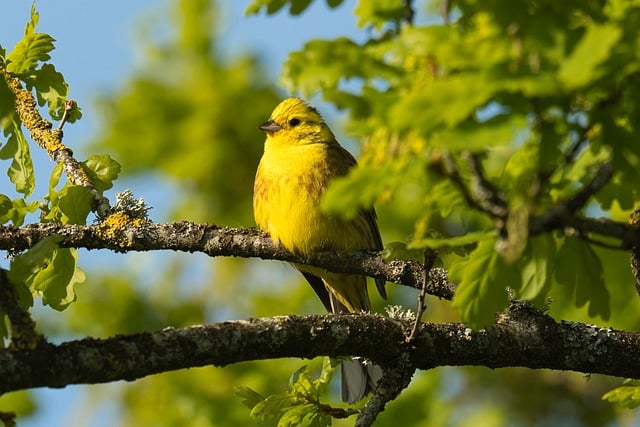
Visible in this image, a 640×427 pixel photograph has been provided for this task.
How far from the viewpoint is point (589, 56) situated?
225 cm

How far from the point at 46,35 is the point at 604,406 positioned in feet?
24.9

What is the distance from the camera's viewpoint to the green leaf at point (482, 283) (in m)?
3.20

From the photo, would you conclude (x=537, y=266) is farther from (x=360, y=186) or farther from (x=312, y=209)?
(x=312, y=209)

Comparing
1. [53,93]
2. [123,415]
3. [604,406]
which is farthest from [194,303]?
[53,93]

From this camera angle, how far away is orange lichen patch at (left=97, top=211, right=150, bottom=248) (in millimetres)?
4535

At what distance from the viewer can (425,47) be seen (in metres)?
2.43

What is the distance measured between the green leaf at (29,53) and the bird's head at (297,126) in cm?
263

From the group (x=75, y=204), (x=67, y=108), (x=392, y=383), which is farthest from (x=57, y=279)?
(x=392, y=383)

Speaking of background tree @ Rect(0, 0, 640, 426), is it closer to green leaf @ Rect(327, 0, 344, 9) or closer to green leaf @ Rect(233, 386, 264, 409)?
green leaf @ Rect(327, 0, 344, 9)

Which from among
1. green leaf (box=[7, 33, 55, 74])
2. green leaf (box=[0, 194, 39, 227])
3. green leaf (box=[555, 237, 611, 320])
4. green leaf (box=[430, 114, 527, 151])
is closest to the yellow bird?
green leaf (box=[0, 194, 39, 227])

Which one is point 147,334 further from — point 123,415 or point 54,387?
point 123,415

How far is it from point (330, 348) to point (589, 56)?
→ 1.85 m

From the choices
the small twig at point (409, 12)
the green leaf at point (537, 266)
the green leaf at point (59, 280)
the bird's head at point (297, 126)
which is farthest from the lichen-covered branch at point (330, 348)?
the bird's head at point (297, 126)

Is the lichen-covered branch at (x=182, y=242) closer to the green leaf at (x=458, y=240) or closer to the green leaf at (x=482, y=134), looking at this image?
the green leaf at (x=458, y=240)
